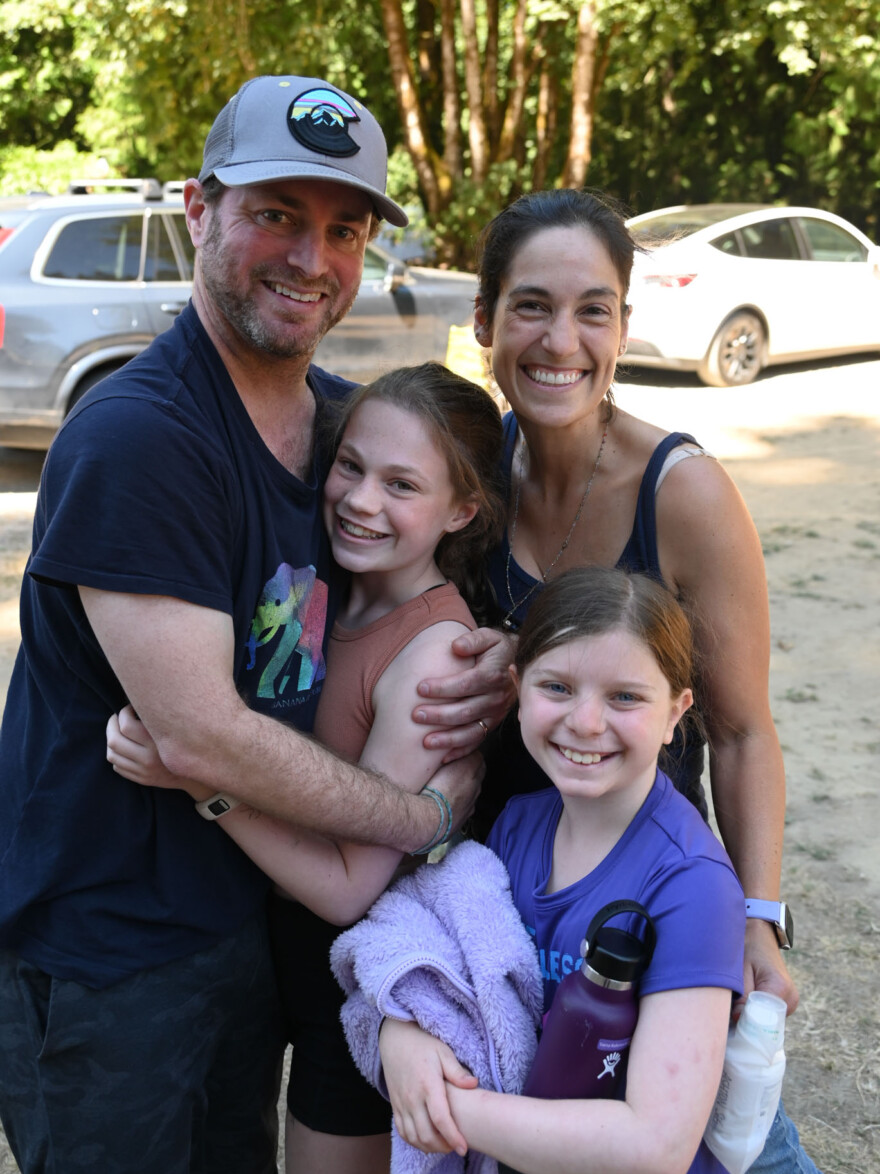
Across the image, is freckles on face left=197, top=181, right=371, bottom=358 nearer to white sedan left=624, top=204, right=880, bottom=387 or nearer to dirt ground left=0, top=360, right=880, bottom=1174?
dirt ground left=0, top=360, right=880, bottom=1174

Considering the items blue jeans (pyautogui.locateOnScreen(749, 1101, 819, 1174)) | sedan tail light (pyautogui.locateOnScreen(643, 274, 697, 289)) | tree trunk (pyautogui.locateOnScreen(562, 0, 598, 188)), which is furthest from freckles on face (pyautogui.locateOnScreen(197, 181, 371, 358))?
tree trunk (pyautogui.locateOnScreen(562, 0, 598, 188))

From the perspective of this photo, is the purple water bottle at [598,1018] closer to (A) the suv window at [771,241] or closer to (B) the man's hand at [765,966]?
(B) the man's hand at [765,966]

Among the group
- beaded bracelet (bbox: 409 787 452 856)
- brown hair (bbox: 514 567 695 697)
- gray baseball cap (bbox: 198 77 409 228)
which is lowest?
beaded bracelet (bbox: 409 787 452 856)

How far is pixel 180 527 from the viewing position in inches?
66.1

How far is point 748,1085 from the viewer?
1702mm

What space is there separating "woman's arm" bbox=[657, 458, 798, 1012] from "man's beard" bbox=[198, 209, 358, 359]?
70cm

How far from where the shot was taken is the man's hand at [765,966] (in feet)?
6.25

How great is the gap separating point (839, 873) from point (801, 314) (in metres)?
8.29

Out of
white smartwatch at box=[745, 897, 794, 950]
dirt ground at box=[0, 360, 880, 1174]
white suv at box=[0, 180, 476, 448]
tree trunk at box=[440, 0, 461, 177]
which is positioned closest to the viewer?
white smartwatch at box=[745, 897, 794, 950]

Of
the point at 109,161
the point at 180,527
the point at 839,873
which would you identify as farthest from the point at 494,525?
the point at 109,161

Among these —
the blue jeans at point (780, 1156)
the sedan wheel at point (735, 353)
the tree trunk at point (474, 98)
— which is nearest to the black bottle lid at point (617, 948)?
the blue jeans at point (780, 1156)

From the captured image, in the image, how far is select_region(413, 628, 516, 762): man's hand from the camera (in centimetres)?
197

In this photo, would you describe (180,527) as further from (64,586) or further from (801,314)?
(801,314)

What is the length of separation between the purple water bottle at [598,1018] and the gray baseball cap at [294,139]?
1.24m
